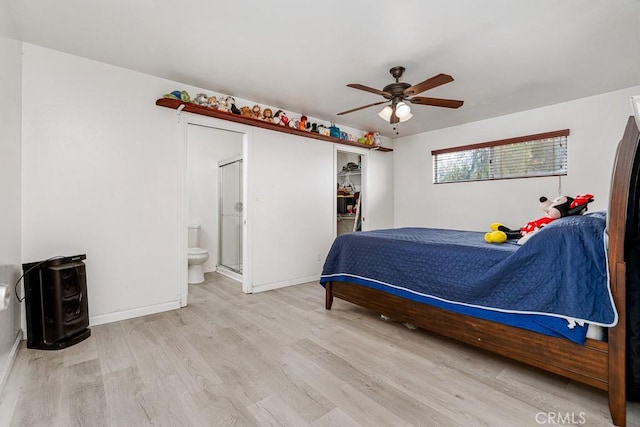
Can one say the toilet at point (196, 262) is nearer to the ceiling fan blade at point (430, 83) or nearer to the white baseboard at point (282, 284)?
the white baseboard at point (282, 284)

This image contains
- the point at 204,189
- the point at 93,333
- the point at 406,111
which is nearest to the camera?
the point at 93,333

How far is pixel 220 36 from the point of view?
2359 millimetres

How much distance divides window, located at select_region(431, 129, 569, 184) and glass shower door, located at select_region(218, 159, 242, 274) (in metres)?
3.21

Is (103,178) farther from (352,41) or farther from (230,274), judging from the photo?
(352,41)

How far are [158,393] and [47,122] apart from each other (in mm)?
2381

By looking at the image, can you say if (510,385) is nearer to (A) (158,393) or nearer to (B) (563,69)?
(A) (158,393)

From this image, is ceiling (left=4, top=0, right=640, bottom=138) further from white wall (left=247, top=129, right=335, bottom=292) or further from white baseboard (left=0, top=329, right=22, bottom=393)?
white baseboard (left=0, top=329, right=22, bottom=393)

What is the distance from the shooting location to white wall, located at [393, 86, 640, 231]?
3.40 m

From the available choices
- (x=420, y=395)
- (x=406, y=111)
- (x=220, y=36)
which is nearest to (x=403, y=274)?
(x=420, y=395)

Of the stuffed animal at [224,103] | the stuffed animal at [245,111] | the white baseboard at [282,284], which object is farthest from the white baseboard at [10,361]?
the stuffed animal at [245,111]

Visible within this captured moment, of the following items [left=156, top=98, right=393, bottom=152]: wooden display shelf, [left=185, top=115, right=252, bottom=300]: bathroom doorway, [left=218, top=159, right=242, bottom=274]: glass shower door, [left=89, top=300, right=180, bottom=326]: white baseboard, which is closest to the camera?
[left=89, top=300, right=180, bottom=326]: white baseboard

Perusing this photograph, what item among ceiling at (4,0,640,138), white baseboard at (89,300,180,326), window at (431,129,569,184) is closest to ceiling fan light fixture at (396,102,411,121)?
ceiling at (4,0,640,138)

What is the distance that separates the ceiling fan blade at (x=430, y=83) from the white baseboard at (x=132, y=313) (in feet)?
10.2

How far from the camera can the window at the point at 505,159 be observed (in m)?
3.77
